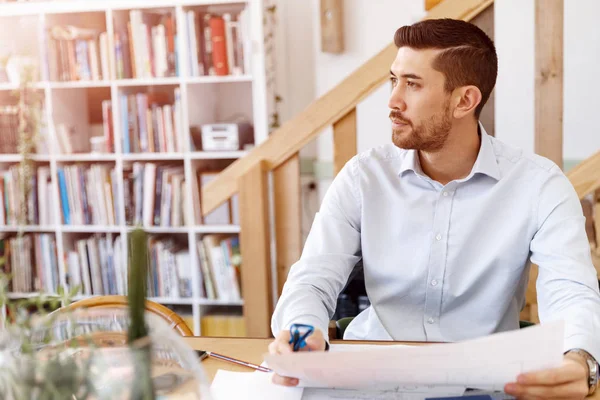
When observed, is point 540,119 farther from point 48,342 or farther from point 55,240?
point 55,240

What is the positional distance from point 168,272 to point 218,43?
1093mm

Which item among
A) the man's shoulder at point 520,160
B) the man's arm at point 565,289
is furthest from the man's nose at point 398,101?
the man's arm at point 565,289

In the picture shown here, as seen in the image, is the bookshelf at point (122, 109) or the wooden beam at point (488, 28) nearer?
the wooden beam at point (488, 28)

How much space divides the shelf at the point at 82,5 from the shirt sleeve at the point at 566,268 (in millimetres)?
1956

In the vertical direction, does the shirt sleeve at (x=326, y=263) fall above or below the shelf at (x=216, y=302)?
above

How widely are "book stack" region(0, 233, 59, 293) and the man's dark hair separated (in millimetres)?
2342

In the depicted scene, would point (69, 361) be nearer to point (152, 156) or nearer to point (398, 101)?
point (398, 101)

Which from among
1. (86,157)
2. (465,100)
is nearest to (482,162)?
(465,100)

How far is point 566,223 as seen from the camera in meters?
1.35

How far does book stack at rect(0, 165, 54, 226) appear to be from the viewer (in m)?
3.22

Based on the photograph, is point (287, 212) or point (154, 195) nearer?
point (287, 212)

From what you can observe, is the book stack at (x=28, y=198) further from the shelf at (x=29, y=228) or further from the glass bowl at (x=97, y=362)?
the glass bowl at (x=97, y=362)

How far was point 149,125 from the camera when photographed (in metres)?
3.10

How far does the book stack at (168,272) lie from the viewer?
3154mm
